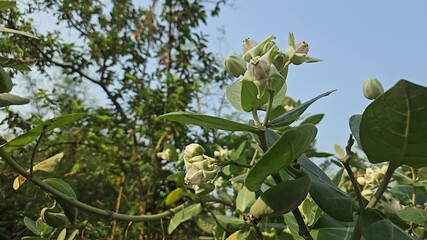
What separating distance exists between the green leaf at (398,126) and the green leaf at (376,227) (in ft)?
0.16

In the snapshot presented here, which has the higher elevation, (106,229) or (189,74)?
(189,74)

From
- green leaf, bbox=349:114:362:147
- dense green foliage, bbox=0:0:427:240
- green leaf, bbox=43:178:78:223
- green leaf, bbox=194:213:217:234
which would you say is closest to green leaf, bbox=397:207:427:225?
dense green foliage, bbox=0:0:427:240

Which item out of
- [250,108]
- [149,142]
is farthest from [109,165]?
[250,108]

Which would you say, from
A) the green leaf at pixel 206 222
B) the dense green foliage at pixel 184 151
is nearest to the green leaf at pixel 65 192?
the dense green foliage at pixel 184 151

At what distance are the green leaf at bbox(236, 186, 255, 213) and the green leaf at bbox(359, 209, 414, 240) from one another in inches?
21.7

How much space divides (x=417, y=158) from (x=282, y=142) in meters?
0.14

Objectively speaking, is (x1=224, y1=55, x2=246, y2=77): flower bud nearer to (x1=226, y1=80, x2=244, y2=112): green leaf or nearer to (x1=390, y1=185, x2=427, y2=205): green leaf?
(x1=226, y1=80, x2=244, y2=112): green leaf

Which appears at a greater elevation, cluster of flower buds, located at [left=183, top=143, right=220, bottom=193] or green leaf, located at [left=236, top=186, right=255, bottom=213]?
green leaf, located at [left=236, top=186, right=255, bottom=213]

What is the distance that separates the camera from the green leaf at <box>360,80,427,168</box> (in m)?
0.39

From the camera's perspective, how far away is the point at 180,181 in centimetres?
134

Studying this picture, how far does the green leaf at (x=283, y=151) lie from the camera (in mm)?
411

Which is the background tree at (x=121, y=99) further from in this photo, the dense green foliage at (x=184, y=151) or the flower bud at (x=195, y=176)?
the flower bud at (x=195, y=176)

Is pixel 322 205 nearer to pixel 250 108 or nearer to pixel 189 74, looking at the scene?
pixel 250 108

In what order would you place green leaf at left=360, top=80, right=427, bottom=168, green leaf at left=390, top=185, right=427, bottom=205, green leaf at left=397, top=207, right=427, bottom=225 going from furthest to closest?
1. green leaf at left=390, top=185, right=427, bottom=205
2. green leaf at left=397, top=207, right=427, bottom=225
3. green leaf at left=360, top=80, right=427, bottom=168
